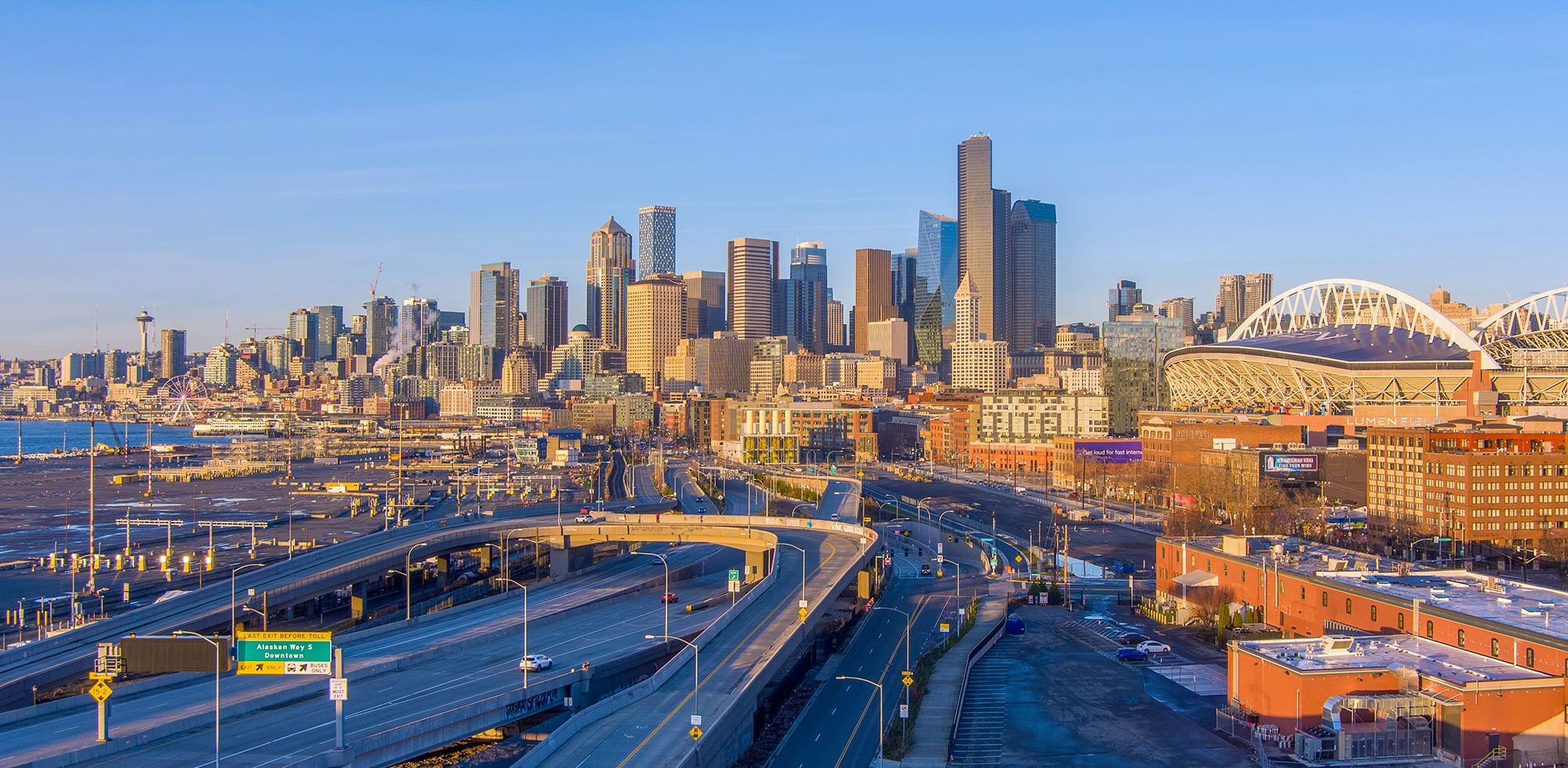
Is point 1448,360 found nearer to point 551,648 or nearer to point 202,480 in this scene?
point 551,648

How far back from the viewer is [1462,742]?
3631cm

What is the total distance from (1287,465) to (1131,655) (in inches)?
2144

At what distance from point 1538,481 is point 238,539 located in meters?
84.9

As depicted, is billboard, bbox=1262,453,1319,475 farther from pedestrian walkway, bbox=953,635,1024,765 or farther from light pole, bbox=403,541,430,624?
light pole, bbox=403,541,430,624

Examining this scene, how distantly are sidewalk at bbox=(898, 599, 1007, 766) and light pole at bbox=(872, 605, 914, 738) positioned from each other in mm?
398

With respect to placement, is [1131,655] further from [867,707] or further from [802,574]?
[802,574]

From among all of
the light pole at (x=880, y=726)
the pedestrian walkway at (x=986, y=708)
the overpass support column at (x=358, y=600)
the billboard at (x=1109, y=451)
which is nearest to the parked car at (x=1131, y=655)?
the pedestrian walkway at (x=986, y=708)

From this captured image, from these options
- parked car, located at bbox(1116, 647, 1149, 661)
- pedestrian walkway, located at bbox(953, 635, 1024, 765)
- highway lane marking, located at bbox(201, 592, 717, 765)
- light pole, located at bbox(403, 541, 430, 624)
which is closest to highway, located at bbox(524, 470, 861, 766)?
highway lane marking, located at bbox(201, 592, 717, 765)

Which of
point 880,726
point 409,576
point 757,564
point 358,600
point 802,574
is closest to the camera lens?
point 880,726

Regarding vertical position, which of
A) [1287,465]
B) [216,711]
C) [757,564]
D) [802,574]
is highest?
[1287,465]

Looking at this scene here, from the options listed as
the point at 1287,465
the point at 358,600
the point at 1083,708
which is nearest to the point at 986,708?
the point at 1083,708

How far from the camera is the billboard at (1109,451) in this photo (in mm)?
135750

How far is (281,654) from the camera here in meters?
34.5

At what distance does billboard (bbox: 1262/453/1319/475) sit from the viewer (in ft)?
327
